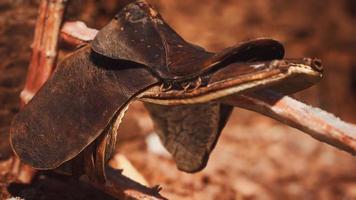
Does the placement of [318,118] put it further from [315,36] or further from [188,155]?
[315,36]

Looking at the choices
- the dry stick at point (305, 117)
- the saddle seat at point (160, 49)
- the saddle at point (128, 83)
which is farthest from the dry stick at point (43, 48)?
the dry stick at point (305, 117)

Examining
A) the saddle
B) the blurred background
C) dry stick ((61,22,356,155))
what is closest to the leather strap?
the saddle

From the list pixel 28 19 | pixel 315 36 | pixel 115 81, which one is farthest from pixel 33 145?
pixel 315 36

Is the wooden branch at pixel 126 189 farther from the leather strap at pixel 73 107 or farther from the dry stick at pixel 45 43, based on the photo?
the dry stick at pixel 45 43

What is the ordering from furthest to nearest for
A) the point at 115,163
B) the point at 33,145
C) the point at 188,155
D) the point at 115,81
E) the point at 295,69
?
the point at 115,163
the point at 188,155
the point at 33,145
the point at 115,81
the point at 295,69

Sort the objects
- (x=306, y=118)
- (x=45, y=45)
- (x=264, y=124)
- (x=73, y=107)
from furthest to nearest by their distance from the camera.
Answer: (x=264, y=124) < (x=45, y=45) < (x=73, y=107) < (x=306, y=118)

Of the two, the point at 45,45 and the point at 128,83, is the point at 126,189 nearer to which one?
the point at 128,83

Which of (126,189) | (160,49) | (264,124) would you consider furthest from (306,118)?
(264,124)
